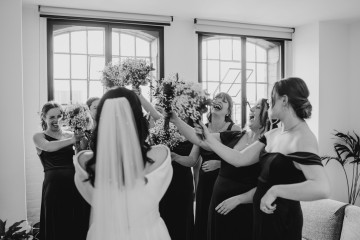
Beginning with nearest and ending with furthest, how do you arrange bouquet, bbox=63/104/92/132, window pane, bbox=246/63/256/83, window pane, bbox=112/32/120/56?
bouquet, bbox=63/104/92/132
window pane, bbox=112/32/120/56
window pane, bbox=246/63/256/83

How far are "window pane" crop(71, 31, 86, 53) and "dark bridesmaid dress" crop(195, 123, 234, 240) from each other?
344cm

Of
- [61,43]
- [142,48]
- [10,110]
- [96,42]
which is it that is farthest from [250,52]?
[10,110]

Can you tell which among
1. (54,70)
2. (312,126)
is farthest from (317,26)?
(54,70)

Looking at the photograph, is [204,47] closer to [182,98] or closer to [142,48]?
[142,48]

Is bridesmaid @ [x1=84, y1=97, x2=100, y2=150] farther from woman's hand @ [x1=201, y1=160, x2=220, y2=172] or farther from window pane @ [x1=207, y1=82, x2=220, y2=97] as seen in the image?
window pane @ [x1=207, y1=82, x2=220, y2=97]

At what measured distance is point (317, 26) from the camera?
6.69 meters

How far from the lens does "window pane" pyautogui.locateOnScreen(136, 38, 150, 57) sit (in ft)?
20.8

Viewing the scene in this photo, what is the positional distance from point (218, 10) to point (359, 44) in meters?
2.94

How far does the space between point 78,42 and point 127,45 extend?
32.4 inches

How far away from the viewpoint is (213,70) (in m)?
6.81

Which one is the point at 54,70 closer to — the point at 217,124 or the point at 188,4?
the point at 188,4

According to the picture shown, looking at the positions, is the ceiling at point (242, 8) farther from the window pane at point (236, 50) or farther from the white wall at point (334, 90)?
the window pane at point (236, 50)

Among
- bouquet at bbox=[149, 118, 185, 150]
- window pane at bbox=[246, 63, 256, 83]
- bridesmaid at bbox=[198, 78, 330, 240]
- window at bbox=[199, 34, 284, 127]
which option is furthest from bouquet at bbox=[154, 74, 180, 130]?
window pane at bbox=[246, 63, 256, 83]

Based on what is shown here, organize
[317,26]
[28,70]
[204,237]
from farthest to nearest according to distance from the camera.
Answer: [317,26]
[28,70]
[204,237]
